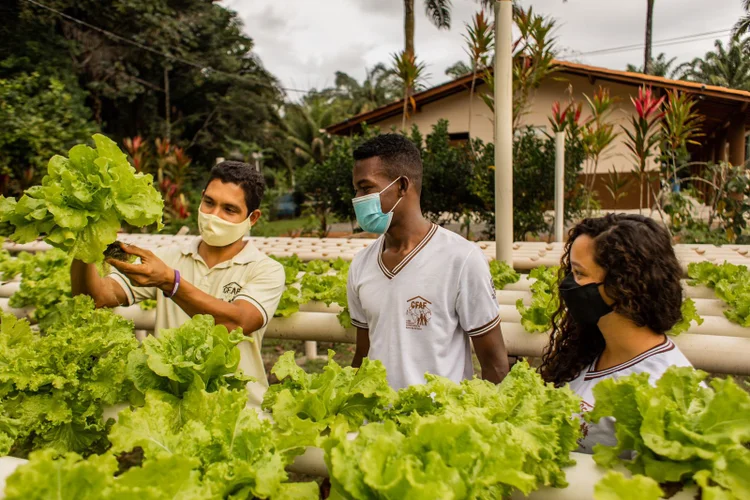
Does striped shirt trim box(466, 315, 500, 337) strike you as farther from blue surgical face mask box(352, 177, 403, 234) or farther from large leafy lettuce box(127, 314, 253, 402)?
large leafy lettuce box(127, 314, 253, 402)

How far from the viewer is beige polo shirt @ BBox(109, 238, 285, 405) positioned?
7.91ft

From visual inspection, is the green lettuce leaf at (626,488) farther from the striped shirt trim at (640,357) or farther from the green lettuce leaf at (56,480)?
the green lettuce leaf at (56,480)

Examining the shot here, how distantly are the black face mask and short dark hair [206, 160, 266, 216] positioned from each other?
4.62 feet

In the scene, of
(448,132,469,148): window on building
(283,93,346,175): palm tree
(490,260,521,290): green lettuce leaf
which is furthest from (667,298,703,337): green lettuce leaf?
(283,93,346,175): palm tree

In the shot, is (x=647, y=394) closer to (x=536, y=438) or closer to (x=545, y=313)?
(x=536, y=438)

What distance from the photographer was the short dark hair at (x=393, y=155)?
231cm

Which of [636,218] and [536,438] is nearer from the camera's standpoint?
[536,438]

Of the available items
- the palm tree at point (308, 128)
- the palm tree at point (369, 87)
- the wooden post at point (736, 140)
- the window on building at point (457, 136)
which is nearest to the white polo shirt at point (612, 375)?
the window on building at point (457, 136)

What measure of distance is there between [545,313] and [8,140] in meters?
14.0

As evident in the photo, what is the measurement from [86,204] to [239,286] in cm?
77

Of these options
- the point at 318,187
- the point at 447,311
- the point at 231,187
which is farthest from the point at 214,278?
the point at 318,187

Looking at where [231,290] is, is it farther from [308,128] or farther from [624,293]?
[308,128]

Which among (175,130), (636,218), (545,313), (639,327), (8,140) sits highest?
(175,130)

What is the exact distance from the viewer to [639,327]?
192cm
